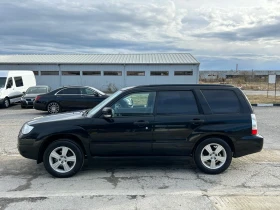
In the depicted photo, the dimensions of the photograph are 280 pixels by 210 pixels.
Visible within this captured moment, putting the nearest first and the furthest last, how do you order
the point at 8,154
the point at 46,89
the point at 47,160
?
the point at 47,160 → the point at 8,154 → the point at 46,89

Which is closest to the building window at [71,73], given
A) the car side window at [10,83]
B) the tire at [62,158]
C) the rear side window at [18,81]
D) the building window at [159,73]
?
the building window at [159,73]

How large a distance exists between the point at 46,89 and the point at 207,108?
13.4 m

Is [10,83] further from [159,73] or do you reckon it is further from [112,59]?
[159,73]

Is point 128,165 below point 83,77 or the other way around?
below

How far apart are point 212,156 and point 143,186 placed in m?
1.43

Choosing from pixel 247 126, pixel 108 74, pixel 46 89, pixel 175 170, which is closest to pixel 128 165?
pixel 175 170

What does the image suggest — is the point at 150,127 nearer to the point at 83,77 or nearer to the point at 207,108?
the point at 207,108

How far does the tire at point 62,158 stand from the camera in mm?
4574

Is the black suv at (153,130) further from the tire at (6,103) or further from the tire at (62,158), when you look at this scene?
the tire at (6,103)

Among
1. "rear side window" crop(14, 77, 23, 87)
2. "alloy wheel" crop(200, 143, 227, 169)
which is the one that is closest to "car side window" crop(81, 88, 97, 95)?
"rear side window" crop(14, 77, 23, 87)

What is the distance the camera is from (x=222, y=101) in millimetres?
4906

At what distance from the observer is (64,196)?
12.7 ft

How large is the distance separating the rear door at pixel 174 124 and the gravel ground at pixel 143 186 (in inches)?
20.1

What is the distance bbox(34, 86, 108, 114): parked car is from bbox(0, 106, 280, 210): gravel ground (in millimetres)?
7362
